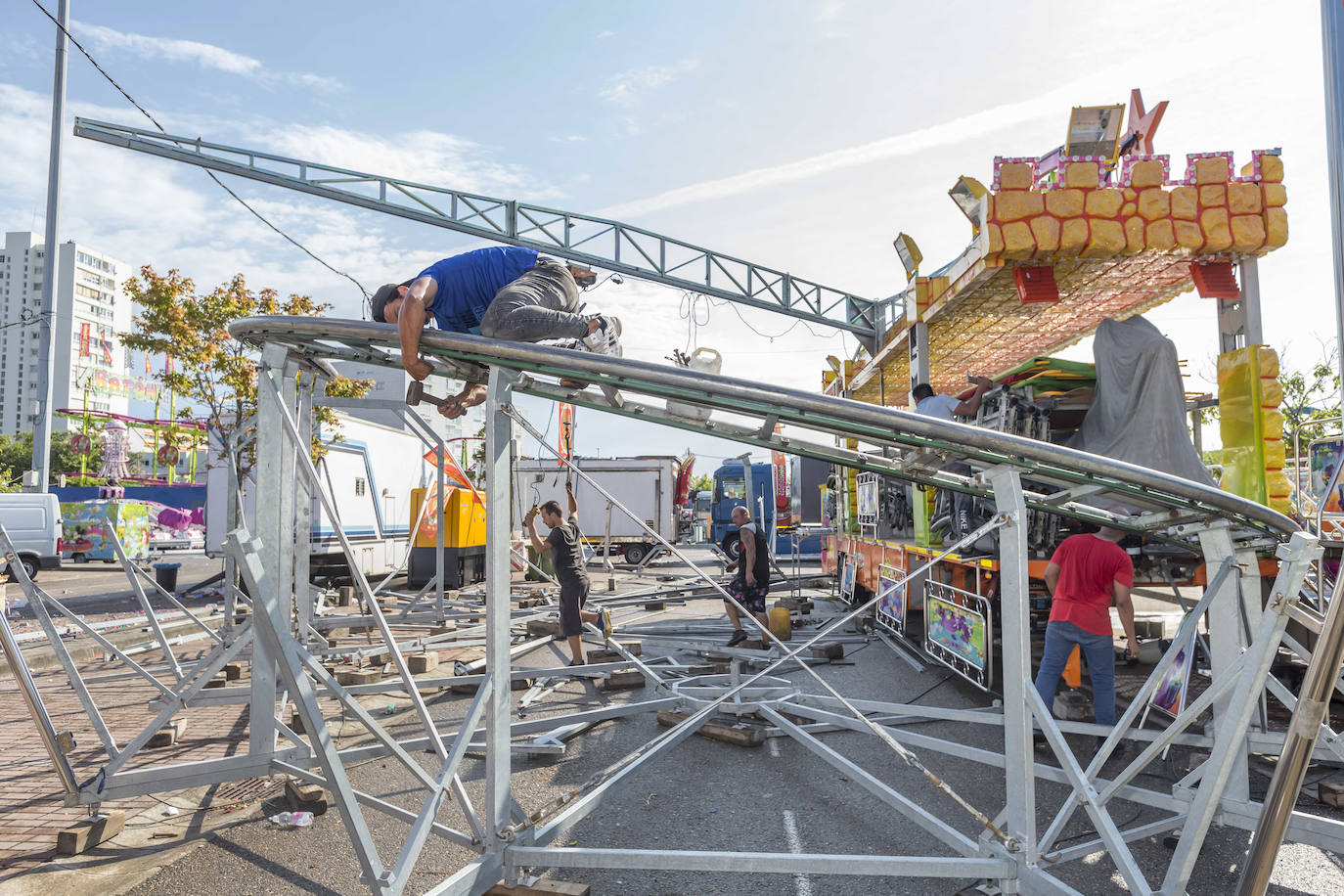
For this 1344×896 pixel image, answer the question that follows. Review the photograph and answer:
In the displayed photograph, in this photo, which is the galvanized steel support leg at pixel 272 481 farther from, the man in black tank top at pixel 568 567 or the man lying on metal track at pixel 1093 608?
the man lying on metal track at pixel 1093 608

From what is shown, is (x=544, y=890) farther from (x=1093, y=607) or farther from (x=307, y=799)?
(x=1093, y=607)

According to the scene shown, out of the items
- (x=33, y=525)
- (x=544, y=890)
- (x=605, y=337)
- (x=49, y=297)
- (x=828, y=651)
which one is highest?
(x=49, y=297)

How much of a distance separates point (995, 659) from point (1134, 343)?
11.4 ft

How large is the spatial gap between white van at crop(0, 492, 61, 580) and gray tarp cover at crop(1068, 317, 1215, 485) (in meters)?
19.1

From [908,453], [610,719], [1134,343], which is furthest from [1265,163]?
[610,719]

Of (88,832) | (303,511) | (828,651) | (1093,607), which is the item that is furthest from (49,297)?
(1093,607)

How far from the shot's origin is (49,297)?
14.8 meters

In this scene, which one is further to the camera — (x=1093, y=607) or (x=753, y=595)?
(x=753, y=595)

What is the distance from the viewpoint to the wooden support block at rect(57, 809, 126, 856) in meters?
3.96

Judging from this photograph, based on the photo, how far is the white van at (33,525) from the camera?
1650cm

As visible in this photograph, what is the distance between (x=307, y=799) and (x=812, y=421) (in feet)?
11.9

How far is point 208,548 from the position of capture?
15016 mm

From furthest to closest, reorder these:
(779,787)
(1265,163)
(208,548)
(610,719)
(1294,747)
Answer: (208,548), (1265,163), (610,719), (779,787), (1294,747)

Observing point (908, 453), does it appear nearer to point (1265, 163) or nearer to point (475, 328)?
point (475, 328)
